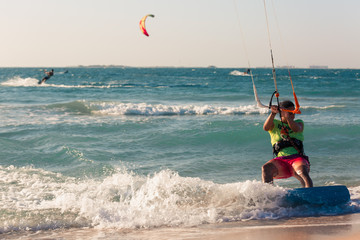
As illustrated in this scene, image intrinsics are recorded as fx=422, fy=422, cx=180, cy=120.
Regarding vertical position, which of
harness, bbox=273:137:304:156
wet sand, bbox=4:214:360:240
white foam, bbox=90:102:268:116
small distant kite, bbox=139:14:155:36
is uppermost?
small distant kite, bbox=139:14:155:36

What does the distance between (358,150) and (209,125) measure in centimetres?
502

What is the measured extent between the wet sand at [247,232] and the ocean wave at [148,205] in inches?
7.1

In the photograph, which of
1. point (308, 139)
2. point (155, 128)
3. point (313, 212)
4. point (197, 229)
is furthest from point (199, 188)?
point (155, 128)

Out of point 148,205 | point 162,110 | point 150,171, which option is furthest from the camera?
point 162,110

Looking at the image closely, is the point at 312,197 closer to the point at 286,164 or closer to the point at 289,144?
the point at 286,164

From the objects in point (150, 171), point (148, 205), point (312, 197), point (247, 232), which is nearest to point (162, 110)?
point (150, 171)

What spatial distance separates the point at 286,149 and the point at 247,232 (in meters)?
1.44

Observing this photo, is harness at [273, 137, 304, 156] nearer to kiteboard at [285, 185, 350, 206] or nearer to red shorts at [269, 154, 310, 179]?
red shorts at [269, 154, 310, 179]

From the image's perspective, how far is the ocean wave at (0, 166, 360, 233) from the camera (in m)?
5.41

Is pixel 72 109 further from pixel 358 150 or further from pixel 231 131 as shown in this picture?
pixel 358 150

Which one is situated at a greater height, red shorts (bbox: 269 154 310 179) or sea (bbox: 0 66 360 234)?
red shorts (bbox: 269 154 310 179)

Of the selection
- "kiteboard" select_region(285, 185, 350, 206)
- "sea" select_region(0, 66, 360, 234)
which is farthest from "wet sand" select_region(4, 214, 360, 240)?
"kiteboard" select_region(285, 185, 350, 206)

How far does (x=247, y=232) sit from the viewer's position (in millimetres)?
4816

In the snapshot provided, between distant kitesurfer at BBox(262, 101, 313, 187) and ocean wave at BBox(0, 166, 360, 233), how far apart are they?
0.23 metres
